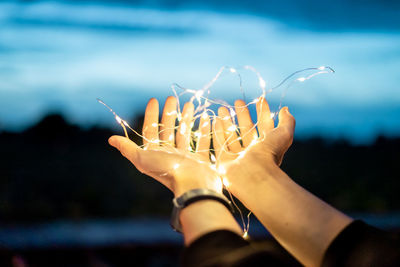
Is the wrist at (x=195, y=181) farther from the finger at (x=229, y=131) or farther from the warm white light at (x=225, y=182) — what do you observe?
the finger at (x=229, y=131)

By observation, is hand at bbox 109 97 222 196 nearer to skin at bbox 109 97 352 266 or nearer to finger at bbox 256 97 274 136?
skin at bbox 109 97 352 266

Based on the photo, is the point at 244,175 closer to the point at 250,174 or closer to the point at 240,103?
the point at 250,174

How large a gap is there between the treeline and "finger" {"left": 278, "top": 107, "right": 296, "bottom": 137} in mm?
1625

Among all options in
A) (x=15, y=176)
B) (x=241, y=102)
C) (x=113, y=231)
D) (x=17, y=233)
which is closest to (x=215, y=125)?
(x=241, y=102)

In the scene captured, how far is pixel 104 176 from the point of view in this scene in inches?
124

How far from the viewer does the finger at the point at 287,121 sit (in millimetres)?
1190

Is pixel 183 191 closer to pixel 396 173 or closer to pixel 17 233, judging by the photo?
pixel 17 233

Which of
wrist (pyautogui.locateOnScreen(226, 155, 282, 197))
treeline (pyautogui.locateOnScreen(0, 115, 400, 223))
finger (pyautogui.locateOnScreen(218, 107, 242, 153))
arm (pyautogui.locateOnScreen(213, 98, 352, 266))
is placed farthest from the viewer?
treeline (pyautogui.locateOnScreen(0, 115, 400, 223))

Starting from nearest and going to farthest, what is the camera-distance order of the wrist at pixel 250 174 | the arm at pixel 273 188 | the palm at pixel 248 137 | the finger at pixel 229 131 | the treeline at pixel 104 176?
the arm at pixel 273 188, the wrist at pixel 250 174, the palm at pixel 248 137, the finger at pixel 229 131, the treeline at pixel 104 176

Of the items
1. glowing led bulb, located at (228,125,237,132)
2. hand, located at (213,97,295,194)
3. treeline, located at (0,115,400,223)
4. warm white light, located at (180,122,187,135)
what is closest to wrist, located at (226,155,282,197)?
hand, located at (213,97,295,194)

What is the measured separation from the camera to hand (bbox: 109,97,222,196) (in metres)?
0.99

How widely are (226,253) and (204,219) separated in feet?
0.44

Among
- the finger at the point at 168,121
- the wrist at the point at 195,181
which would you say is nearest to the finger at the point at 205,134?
the finger at the point at 168,121

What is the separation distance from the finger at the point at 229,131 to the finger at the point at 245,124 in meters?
0.03
